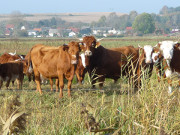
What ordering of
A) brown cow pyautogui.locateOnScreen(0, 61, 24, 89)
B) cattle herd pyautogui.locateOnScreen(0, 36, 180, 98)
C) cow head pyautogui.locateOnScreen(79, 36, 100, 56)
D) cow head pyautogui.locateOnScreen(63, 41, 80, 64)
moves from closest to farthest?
1. cow head pyautogui.locateOnScreen(63, 41, 80, 64)
2. cattle herd pyautogui.locateOnScreen(0, 36, 180, 98)
3. cow head pyautogui.locateOnScreen(79, 36, 100, 56)
4. brown cow pyautogui.locateOnScreen(0, 61, 24, 89)

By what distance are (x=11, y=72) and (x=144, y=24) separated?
115m

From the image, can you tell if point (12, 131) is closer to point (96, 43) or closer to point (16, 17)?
point (96, 43)

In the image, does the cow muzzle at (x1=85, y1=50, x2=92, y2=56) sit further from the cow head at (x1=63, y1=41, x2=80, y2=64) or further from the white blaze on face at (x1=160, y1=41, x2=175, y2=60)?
the white blaze on face at (x1=160, y1=41, x2=175, y2=60)

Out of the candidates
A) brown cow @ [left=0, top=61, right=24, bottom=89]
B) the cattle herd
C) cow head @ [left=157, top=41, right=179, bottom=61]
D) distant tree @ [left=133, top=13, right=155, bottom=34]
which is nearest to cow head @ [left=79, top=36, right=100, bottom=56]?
the cattle herd

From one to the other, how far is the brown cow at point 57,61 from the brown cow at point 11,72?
1.90m

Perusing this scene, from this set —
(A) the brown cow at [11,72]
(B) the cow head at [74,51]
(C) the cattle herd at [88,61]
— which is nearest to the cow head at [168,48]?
(C) the cattle herd at [88,61]

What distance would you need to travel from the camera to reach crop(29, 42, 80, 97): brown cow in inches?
456

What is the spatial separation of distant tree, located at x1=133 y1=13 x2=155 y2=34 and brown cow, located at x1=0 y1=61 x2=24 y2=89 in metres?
105

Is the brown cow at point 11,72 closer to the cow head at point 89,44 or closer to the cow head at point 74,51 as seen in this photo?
the cow head at point 89,44

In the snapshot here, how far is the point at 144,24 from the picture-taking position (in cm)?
12688

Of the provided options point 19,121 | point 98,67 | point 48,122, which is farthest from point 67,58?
point 19,121

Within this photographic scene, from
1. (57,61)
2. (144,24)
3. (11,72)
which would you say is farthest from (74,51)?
(144,24)

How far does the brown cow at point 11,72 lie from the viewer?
14570 millimetres

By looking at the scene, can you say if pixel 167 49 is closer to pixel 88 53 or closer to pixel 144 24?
pixel 88 53
